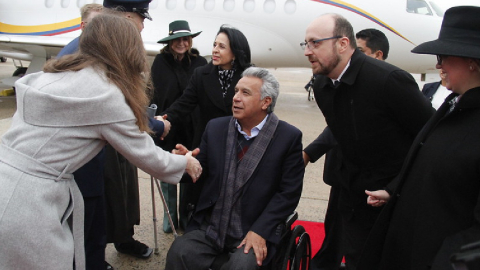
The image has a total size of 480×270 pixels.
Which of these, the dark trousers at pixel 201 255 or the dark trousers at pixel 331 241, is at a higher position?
the dark trousers at pixel 201 255

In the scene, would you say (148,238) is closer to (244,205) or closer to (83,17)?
(244,205)

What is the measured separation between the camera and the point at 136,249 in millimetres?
3613

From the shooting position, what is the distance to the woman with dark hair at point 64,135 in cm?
178

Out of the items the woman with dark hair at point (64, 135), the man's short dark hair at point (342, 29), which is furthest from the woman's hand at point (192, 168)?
the man's short dark hair at point (342, 29)

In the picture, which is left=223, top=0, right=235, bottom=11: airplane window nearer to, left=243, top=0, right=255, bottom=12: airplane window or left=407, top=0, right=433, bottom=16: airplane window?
left=243, top=0, right=255, bottom=12: airplane window

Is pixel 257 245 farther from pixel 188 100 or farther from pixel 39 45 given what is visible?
pixel 39 45

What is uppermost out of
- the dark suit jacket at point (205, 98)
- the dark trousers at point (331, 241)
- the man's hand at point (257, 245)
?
the dark suit jacket at point (205, 98)

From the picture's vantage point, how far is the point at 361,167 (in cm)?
276

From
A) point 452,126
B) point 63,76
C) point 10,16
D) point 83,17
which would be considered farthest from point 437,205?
point 10,16

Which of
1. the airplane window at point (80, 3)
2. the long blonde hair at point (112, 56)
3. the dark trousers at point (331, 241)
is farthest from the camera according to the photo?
the airplane window at point (80, 3)

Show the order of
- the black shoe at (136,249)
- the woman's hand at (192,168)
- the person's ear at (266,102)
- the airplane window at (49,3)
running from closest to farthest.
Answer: the woman's hand at (192,168), the person's ear at (266,102), the black shoe at (136,249), the airplane window at (49,3)

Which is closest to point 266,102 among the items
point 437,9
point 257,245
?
point 257,245

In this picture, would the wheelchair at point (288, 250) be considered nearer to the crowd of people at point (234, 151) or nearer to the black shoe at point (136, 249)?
the crowd of people at point (234, 151)

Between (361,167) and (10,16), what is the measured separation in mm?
13229
